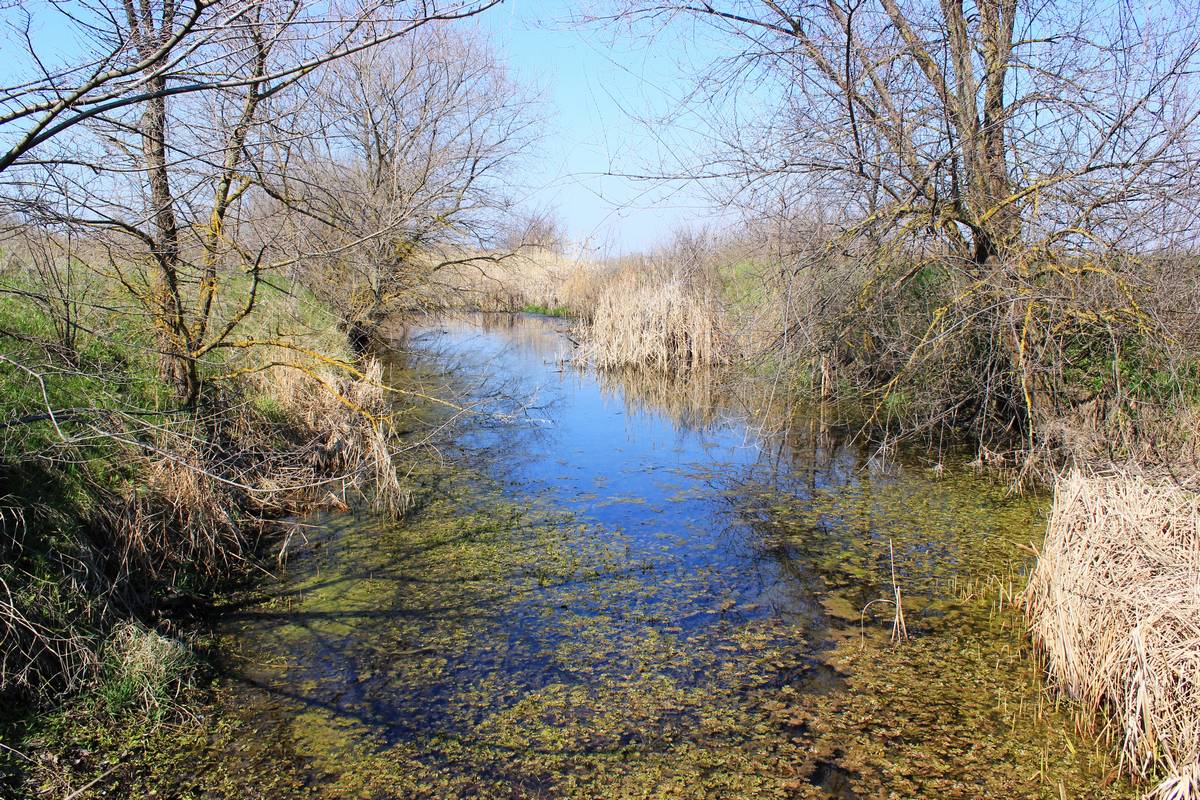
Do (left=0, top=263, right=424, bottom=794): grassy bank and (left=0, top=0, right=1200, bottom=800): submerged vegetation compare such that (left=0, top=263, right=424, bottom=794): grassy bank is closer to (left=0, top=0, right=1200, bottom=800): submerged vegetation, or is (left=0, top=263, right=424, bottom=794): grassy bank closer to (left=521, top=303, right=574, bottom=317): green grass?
(left=0, top=0, right=1200, bottom=800): submerged vegetation

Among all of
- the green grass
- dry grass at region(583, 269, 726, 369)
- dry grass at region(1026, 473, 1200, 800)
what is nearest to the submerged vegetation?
dry grass at region(1026, 473, 1200, 800)

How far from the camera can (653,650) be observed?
11.8 feet

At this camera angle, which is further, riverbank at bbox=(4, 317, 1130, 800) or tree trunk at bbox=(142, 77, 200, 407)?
tree trunk at bbox=(142, 77, 200, 407)

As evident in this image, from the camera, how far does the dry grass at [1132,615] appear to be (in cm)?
249

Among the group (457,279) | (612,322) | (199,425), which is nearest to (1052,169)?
(199,425)

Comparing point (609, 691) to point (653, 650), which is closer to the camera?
point (609, 691)

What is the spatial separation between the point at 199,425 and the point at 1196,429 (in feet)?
19.1

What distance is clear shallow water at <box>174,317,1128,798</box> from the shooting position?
9.07 ft

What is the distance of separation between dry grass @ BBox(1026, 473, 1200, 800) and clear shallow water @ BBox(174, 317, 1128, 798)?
0.17 m

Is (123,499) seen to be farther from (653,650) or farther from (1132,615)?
(1132,615)

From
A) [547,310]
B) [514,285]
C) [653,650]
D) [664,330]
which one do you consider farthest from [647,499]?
[547,310]

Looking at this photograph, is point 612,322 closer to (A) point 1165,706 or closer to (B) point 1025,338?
(B) point 1025,338

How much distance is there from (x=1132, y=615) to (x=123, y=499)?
420 centimetres

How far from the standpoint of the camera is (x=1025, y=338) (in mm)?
5535
